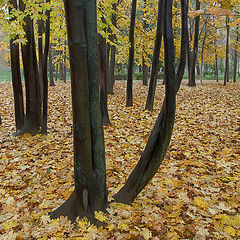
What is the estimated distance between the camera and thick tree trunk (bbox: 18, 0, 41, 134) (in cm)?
599

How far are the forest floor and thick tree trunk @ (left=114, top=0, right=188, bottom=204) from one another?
29 cm

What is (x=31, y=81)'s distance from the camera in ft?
21.1

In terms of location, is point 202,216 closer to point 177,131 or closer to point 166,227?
point 166,227

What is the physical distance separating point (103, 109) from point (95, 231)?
5246 millimetres

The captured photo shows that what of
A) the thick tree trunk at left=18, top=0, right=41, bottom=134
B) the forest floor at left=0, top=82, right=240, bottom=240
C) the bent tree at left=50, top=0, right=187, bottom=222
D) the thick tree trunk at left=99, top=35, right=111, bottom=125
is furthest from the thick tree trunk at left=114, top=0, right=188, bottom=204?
the thick tree trunk at left=18, top=0, right=41, bottom=134

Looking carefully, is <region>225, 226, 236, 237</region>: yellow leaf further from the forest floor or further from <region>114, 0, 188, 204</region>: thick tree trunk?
<region>114, 0, 188, 204</region>: thick tree trunk

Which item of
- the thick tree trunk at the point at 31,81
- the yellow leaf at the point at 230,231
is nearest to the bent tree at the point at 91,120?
the yellow leaf at the point at 230,231

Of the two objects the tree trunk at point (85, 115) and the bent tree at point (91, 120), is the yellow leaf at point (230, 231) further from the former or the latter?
the tree trunk at point (85, 115)

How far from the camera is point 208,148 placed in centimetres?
541

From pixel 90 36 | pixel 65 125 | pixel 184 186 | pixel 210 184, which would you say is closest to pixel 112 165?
pixel 184 186

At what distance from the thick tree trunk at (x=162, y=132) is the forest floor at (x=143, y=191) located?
286 millimetres

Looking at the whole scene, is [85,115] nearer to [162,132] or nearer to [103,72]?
[162,132]

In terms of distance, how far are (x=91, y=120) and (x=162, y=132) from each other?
93 cm

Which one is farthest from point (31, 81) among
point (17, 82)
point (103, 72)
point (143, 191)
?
point (143, 191)
